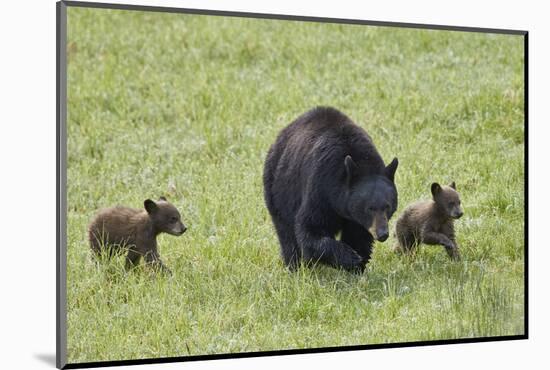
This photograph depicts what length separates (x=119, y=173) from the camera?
864 centimetres

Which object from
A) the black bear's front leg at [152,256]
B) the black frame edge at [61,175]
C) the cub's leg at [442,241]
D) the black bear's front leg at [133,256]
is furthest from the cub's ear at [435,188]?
the black frame edge at [61,175]

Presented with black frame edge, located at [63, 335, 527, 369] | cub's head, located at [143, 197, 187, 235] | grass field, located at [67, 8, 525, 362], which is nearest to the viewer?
black frame edge, located at [63, 335, 527, 369]

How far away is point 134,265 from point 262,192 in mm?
1231

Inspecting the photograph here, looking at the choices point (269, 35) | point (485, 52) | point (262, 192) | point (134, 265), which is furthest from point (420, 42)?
point (134, 265)

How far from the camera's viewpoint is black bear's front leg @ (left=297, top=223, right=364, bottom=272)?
7.55 m

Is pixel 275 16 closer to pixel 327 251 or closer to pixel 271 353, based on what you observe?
pixel 327 251

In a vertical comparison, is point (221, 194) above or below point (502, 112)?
below

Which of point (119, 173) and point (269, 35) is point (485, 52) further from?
point (119, 173)

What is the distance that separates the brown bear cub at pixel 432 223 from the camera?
8195mm

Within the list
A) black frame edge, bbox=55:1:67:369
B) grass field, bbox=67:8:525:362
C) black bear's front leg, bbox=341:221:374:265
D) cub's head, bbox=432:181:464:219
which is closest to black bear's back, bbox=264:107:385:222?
grass field, bbox=67:8:525:362

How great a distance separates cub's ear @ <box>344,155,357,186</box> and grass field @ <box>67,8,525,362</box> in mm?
761

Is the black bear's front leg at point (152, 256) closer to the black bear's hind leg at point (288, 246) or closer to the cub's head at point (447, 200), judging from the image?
the black bear's hind leg at point (288, 246)

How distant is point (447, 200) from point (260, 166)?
1482 millimetres

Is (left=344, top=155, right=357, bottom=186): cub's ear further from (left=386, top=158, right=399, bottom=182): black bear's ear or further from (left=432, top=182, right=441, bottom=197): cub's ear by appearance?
(left=432, top=182, right=441, bottom=197): cub's ear
